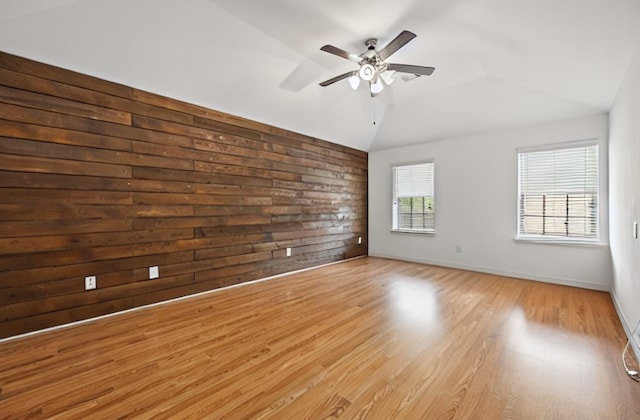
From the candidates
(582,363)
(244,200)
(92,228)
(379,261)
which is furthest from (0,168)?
(379,261)

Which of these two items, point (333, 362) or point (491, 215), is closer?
point (333, 362)

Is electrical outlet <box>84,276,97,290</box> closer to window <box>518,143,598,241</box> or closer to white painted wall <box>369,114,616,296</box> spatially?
white painted wall <box>369,114,616,296</box>

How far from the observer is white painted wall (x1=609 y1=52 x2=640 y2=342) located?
222cm

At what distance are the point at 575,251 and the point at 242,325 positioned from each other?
455 cm

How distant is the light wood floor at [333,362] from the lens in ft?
5.18

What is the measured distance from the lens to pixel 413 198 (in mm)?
5691

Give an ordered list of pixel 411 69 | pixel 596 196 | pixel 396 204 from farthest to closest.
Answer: pixel 396 204 < pixel 596 196 < pixel 411 69

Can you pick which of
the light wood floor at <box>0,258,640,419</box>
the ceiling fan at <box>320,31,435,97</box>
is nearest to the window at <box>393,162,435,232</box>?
the light wood floor at <box>0,258,640,419</box>

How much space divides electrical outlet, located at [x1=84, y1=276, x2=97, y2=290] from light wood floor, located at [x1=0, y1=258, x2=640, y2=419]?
35cm

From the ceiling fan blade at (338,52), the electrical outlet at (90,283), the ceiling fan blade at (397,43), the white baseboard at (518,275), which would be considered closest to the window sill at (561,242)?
the white baseboard at (518,275)

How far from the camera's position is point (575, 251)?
3.89 meters

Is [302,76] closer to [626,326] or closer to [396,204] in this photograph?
[396,204]

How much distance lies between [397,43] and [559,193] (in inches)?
141

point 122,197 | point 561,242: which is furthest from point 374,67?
point 561,242
